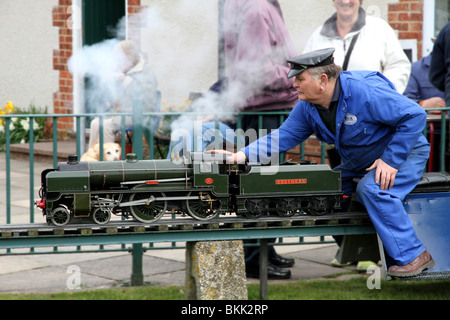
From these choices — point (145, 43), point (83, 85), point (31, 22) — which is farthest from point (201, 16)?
point (31, 22)

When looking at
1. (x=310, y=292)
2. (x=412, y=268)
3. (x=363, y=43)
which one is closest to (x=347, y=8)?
(x=363, y=43)

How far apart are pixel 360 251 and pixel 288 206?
2.21 feet

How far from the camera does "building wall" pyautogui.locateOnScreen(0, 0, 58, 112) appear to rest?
1380cm

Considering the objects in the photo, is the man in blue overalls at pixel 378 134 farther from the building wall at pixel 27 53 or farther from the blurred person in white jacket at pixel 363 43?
the building wall at pixel 27 53

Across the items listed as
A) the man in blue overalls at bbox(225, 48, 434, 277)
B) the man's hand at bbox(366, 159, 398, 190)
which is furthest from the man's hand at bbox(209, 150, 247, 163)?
the man's hand at bbox(366, 159, 398, 190)

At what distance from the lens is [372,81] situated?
5.20m

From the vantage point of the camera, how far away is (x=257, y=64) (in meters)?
6.14

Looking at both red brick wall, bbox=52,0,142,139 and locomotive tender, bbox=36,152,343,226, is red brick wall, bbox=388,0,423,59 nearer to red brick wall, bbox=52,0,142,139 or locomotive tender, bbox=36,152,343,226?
locomotive tender, bbox=36,152,343,226

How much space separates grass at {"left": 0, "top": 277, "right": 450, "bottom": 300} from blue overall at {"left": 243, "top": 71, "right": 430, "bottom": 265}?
0.83 m

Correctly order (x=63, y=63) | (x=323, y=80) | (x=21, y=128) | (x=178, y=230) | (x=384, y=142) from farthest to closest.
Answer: (x=21, y=128) → (x=63, y=63) → (x=384, y=142) → (x=323, y=80) → (x=178, y=230)

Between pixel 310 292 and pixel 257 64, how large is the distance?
Result: 1.73 meters

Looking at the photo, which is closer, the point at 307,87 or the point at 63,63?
the point at 307,87

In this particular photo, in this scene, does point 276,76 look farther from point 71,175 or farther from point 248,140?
point 71,175

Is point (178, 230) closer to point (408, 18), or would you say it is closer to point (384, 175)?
point (384, 175)
